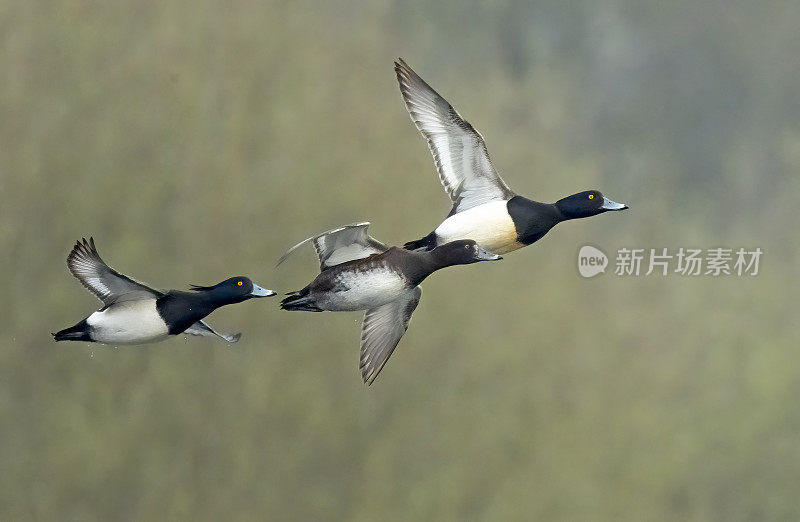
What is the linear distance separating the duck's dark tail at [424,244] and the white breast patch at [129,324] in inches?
64.2

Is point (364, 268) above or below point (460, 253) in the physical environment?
below

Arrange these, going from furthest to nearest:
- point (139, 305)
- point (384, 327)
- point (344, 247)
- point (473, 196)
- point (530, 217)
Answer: point (473, 196)
point (384, 327)
point (530, 217)
point (344, 247)
point (139, 305)

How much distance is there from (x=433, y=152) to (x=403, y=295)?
3.52ft

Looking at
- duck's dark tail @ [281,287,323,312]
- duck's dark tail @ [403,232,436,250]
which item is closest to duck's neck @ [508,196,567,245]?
duck's dark tail @ [403,232,436,250]

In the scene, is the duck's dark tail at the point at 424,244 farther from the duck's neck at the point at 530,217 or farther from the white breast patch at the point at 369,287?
the duck's neck at the point at 530,217

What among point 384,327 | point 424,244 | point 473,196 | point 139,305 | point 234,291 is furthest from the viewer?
point 473,196

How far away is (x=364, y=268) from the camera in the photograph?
7.43 meters

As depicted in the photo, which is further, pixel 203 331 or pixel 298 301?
pixel 203 331

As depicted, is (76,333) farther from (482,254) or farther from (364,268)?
(482,254)

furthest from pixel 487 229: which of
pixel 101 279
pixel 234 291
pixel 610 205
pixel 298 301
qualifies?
pixel 101 279

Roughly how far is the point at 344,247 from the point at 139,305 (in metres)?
1.33

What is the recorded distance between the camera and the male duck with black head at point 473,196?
7.98 metres

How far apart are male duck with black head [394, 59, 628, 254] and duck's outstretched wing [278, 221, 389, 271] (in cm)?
28

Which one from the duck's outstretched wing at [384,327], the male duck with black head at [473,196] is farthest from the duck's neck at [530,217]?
the duck's outstretched wing at [384,327]
